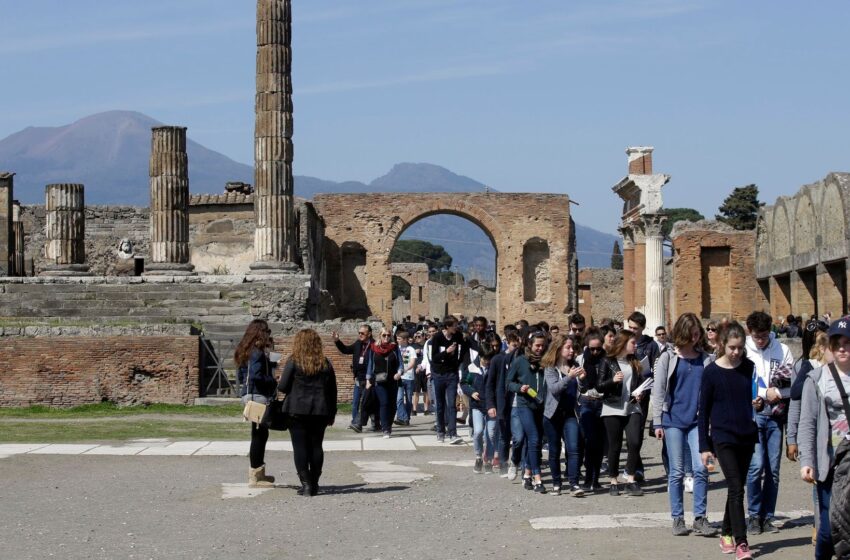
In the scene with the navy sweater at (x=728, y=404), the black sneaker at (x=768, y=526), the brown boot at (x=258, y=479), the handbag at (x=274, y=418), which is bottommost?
the black sneaker at (x=768, y=526)

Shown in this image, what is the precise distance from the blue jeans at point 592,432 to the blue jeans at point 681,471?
7.01 ft

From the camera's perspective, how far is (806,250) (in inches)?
1438

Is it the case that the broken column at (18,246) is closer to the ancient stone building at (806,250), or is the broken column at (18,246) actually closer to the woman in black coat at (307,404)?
the ancient stone building at (806,250)

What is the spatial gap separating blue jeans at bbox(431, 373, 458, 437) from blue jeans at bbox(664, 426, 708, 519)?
22.9 feet

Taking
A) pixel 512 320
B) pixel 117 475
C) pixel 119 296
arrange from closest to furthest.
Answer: pixel 117 475 < pixel 119 296 < pixel 512 320

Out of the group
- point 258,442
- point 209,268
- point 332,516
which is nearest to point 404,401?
point 258,442

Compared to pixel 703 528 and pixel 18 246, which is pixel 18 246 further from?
pixel 703 528

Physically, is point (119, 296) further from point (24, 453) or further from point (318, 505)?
point (318, 505)

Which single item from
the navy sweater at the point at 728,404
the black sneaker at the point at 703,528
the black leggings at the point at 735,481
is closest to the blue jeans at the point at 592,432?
the black sneaker at the point at 703,528

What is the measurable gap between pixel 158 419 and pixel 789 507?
11.6m

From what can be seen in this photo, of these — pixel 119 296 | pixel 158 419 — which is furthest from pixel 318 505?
pixel 119 296

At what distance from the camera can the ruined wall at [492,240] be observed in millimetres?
50688

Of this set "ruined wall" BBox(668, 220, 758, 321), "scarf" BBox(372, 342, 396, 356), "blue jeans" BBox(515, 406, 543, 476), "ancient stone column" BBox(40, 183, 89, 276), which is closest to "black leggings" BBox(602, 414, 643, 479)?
"blue jeans" BBox(515, 406, 543, 476)

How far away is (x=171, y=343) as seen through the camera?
22141 mm
